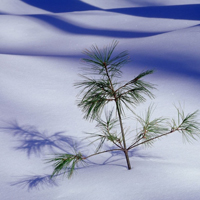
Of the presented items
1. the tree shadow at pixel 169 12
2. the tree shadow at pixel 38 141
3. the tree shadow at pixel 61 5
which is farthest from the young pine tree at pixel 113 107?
the tree shadow at pixel 61 5

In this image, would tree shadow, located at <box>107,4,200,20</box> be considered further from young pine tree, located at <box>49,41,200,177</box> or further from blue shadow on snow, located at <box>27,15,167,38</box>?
young pine tree, located at <box>49,41,200,177</box>

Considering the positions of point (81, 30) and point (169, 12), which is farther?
point (169, 12)

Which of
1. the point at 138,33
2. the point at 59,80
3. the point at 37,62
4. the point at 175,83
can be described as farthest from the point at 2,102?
the point at 138,33

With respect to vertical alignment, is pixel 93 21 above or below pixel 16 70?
above

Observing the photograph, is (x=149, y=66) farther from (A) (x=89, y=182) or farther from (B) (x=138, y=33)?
(B) (x=138, y=33)

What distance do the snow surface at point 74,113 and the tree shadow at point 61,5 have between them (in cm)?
321

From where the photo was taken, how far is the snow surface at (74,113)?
1918mm

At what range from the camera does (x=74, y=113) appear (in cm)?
338

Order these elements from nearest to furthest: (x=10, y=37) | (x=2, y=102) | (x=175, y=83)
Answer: (x=2, y=102) → (x=175, y=83) → (x=10, y=37)

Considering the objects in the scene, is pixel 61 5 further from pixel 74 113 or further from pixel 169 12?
pixel 74 113

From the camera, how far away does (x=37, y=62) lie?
4773mm

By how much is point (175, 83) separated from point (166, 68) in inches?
17.1

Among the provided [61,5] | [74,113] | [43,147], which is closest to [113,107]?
[43,147]

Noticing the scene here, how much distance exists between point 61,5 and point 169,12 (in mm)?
3586
